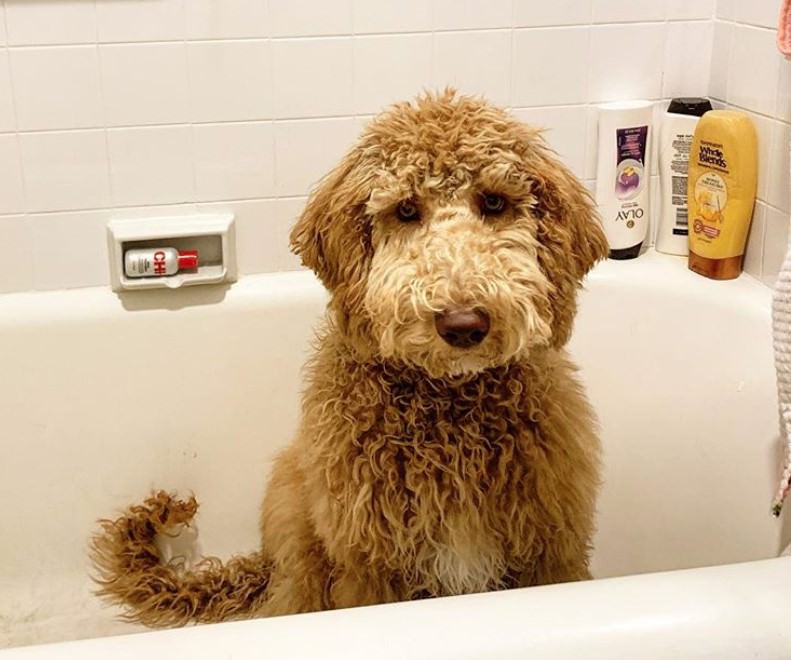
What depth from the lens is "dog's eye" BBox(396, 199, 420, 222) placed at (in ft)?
3.89

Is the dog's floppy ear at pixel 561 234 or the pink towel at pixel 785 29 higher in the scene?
the pink towel at pixel 785 29

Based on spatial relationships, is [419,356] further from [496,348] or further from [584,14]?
[584,14]

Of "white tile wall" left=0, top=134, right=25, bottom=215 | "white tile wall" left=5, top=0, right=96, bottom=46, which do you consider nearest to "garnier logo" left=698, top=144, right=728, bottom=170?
"white tile wall" left=5, top=0, right=96, bottom=46

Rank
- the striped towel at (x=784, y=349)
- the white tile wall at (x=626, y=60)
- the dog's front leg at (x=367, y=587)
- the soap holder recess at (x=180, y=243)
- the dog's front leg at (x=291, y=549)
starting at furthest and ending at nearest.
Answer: the white tile wall at (x=626, y=60), the soap holder recess at (x=180, y=243), the dog's front leg at (x=291, y=549), the dog's front leg at (x=367, y=587), the striped towel at (x=784, y=349)

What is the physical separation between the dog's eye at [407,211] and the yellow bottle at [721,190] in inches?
30.4

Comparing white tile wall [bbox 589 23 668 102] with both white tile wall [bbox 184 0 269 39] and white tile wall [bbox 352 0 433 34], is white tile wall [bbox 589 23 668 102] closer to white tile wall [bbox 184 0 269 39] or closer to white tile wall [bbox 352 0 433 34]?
white tile wall [bbox 352 0 433 34]

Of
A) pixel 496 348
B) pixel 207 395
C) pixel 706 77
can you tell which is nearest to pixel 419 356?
pixel 496 348

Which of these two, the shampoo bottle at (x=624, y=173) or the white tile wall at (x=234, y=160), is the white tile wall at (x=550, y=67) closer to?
the shampoo bottle at (x=624, y=173)

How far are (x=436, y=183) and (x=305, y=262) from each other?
0.68 ft

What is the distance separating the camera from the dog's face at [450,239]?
109 centimetres

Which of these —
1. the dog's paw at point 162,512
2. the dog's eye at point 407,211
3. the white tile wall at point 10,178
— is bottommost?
the dog's paw at point 162,512

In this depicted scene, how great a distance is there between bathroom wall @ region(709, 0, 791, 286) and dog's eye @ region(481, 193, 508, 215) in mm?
667

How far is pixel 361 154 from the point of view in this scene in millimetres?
1208

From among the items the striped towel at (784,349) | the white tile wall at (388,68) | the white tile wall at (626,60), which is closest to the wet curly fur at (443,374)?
the striped towel at (784,349)
